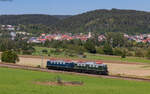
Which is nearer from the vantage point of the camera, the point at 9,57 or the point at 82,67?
the point at 82,67

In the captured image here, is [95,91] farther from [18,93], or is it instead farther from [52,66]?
[52,66]

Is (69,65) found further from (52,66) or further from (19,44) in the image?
(19,44)

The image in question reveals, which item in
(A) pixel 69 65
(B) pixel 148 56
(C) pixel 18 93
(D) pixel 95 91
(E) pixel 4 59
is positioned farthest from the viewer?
(B) pixel 148 56

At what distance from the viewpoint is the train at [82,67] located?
66.5 meters

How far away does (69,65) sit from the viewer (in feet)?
234

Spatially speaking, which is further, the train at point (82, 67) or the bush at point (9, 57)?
the bush at point (9, 57)

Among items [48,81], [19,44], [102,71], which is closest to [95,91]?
[48,81]

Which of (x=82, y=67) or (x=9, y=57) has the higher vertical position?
(x=9, y=57)

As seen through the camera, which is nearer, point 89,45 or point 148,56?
point 148,56

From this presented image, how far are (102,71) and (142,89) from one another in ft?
71.3

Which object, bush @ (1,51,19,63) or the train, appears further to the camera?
bush @ (1,51,19,63)

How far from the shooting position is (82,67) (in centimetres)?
6988

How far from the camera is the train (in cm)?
6646

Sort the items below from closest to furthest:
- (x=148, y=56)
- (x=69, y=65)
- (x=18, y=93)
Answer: (x=18, y=93) < (x=69, y=65) < (x=148, y=56)
